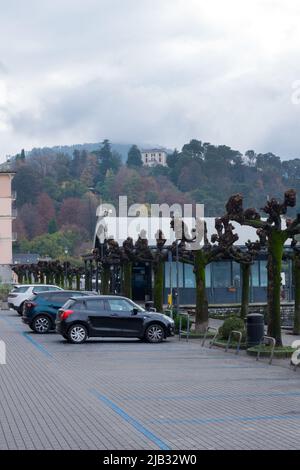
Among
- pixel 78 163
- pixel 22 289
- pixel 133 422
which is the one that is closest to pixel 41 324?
pixel 22 289

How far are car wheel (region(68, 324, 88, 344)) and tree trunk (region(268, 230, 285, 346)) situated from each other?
6876mm

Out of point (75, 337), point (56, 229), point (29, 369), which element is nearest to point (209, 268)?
point (75, 337)

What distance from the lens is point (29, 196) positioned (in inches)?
6019

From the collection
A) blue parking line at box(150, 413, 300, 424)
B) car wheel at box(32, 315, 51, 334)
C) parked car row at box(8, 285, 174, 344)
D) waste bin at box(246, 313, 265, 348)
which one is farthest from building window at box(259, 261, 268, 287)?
blue parking line at box(150, 413, 300, 424)

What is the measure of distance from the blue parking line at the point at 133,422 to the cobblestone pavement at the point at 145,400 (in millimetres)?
14

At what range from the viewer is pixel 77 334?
95.4 ft

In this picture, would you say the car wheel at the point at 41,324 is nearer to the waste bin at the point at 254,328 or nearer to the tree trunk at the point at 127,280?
the tree trunk at the point at 127,280

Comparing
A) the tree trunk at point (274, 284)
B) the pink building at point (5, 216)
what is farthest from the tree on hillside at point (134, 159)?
the tree trunk at point (274, 284)

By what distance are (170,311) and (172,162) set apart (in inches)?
4814

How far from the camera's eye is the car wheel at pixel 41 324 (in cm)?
3425

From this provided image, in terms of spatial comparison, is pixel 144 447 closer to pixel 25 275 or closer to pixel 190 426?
pixel 190 426

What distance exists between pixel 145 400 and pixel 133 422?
2549 millimetres

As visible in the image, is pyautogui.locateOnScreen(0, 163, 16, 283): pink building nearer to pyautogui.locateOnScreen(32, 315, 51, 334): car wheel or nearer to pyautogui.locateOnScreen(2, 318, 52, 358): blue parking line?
pyautogui.locateOnScreen(2, 318, 52, 358): blue parking line

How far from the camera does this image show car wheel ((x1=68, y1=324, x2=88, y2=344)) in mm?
29000
